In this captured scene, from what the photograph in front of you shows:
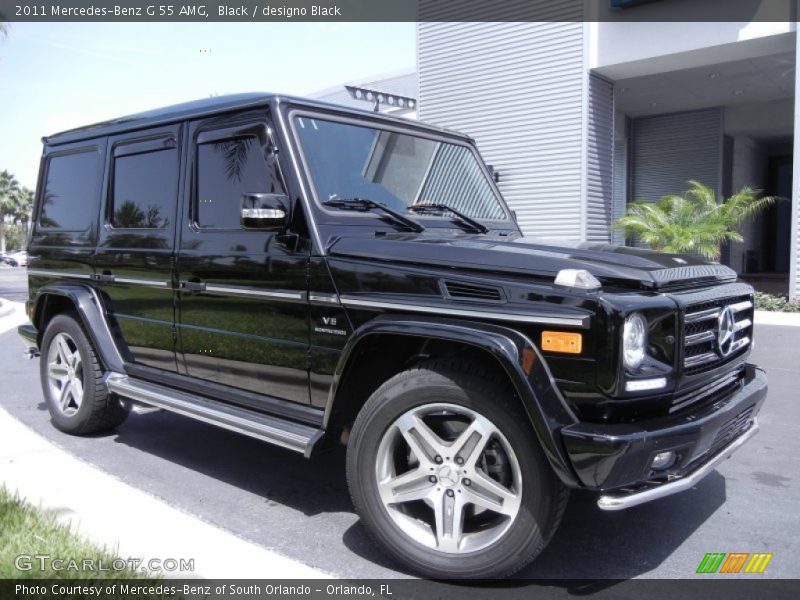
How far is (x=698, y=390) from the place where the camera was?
10.0ft

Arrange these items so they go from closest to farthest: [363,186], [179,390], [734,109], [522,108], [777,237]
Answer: [363,186] < [179,390] < [522,108] < [734,109] < [777,237]

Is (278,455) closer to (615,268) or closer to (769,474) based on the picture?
(615,268)

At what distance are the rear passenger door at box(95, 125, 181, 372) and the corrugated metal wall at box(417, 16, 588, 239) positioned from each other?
41.5ft

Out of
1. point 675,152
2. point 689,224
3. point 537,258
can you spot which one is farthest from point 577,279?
point 675,152

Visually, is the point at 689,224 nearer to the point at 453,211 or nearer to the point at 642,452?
the point at 453,211

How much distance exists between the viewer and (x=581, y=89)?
1566 cm

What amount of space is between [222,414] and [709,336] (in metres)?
2.48

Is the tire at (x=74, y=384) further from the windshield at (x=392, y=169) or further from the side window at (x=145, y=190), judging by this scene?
the windshield at (x=392, y=169)

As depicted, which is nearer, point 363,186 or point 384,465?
point 384,465

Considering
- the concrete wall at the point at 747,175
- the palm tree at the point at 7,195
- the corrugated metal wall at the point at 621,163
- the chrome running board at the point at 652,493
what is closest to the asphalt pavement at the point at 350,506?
the chrome running board at the point at 652,493

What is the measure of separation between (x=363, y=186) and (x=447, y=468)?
1.63 meters

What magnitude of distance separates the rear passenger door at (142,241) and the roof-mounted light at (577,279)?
2523 millimetres

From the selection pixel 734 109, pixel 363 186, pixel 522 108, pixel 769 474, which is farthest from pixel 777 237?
pixel 363 186

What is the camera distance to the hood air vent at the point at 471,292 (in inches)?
112
